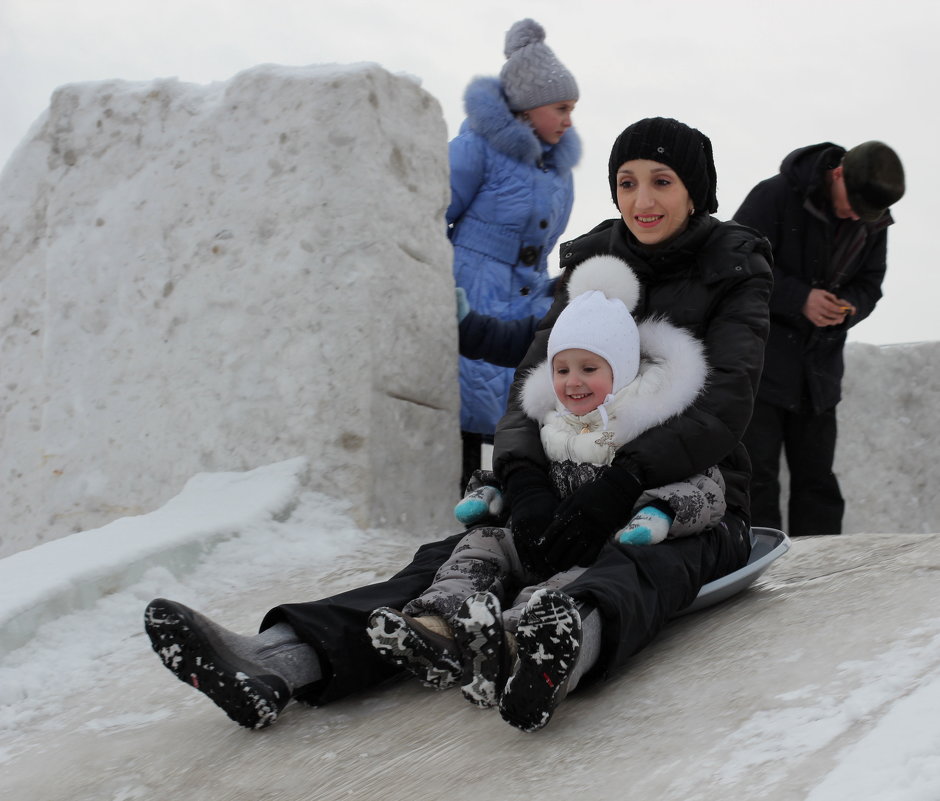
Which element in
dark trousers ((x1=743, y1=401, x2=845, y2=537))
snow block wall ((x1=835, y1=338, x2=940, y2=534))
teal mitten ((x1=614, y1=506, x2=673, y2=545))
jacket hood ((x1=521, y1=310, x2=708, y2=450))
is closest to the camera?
teal mitten ((x1=614, y1=506, x2=673, y2=545))

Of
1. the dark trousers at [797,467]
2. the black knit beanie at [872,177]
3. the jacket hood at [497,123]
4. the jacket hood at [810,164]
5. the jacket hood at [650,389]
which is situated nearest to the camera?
the jacket hood at [650,389]

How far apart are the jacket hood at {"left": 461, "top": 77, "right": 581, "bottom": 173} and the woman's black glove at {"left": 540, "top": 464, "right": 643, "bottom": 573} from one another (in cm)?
224

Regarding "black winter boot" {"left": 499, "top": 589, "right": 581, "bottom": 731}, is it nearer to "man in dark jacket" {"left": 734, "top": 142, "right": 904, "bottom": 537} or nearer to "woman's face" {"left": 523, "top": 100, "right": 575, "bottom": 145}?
"man in dark jacket" {"left": 734, "top": 142, "right": 904, "bottom": 537}

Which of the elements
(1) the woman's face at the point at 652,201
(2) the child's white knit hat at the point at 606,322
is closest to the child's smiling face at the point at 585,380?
(2) the child's white knit hat at the point at 606,322

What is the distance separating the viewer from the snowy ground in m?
1.68

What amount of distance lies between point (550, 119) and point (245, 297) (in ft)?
4.38

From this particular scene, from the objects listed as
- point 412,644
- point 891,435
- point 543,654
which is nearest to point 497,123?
point 412,644

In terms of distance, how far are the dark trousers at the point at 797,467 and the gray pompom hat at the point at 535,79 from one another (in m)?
1.37

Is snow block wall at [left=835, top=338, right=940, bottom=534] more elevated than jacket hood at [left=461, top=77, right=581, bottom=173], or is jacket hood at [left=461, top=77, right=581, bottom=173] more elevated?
jacket hood at [left=461, top=77, right=581, bottom=173]

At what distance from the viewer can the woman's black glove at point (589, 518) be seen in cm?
225

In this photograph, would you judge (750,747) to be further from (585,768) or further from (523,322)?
(523,322)

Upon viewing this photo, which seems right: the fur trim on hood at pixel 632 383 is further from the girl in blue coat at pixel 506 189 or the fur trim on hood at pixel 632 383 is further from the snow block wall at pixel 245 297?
the girl in blue coat at pixel 506 189

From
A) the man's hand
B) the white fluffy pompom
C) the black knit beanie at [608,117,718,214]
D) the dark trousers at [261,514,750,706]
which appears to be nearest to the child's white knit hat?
the white fluffy pompom

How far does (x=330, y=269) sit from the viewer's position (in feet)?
12.5
